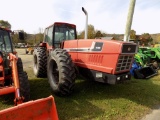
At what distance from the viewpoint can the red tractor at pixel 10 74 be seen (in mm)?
3787

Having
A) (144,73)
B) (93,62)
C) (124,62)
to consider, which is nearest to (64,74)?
(93,62)

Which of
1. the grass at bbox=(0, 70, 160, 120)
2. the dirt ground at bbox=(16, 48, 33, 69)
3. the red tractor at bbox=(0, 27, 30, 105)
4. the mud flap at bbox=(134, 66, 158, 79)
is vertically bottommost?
the dirt ground at bbox=(16, 48, 33, 69)

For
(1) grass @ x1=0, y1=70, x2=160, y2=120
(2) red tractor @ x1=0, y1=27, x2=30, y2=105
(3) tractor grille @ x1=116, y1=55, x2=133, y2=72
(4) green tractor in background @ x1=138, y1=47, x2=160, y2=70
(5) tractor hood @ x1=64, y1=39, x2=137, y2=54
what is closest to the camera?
(2) red tractor @ x1=0, y1=27, x2=30, y2=105

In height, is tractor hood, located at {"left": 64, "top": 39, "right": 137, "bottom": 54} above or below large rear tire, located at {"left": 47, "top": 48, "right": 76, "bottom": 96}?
above

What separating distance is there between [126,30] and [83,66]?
11.0 feet

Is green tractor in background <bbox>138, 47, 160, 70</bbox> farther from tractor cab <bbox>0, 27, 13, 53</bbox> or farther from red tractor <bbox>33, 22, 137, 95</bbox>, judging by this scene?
tractor cab <bbox>0, 27, 13, 53</bbox>

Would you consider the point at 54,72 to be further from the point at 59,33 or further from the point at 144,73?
the point at 144,73

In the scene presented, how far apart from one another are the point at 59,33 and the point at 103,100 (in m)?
3.10

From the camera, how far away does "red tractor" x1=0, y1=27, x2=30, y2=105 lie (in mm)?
3787

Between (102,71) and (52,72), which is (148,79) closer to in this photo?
(102,71)

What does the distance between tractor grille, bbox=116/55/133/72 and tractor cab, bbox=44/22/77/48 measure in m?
2.67

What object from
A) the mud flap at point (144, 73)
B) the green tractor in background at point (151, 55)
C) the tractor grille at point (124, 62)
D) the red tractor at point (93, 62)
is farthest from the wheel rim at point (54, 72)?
the green tractor in background at point (151, 55)

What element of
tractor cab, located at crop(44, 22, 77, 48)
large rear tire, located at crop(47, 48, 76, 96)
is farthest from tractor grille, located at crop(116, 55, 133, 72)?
tractor cab, located at crop(44, 22, 77, 48)

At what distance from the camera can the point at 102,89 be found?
6039 mm
